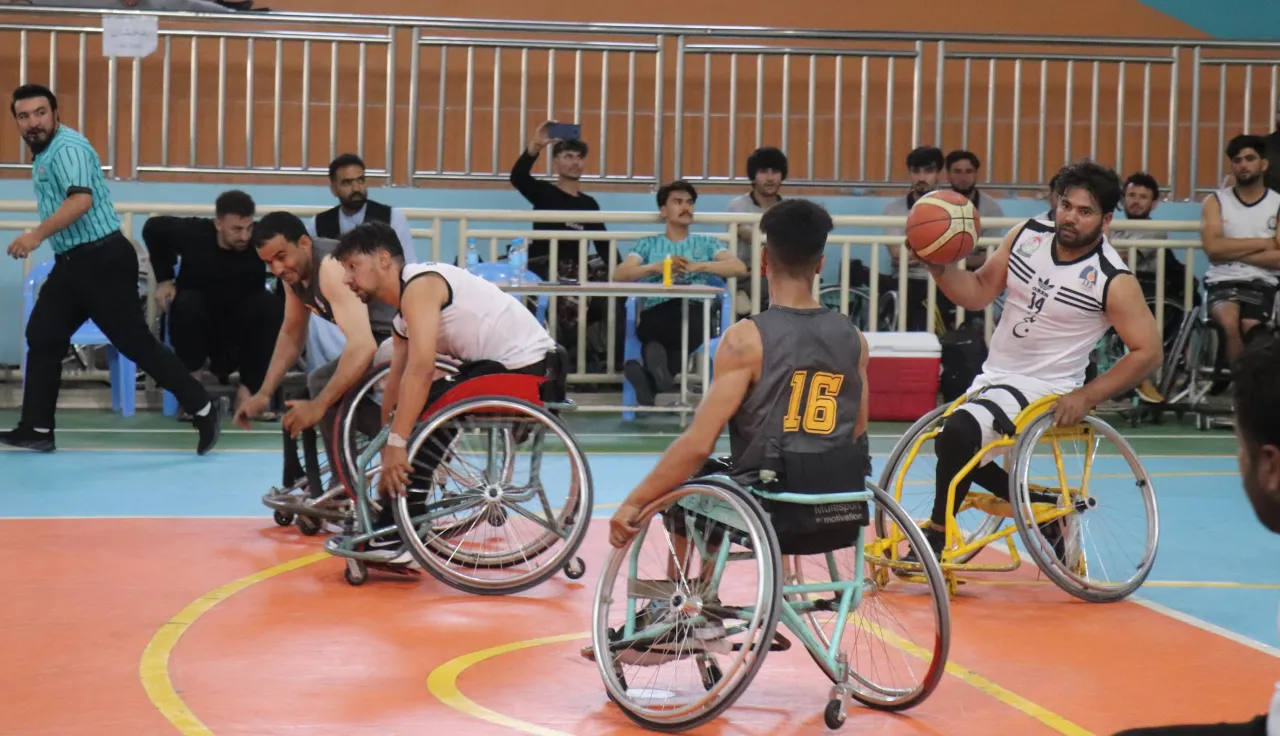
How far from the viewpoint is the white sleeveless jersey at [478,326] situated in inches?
212

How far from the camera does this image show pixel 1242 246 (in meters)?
9.42

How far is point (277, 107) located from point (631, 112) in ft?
8.84

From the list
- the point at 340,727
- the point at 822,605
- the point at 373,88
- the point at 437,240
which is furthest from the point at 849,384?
the point at 373,88

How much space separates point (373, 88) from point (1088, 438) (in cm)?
770

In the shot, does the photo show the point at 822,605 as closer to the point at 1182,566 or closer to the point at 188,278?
the point at 1182,566

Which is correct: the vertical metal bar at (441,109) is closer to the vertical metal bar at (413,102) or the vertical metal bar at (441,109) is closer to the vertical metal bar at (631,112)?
the vertical metal bar at (413,102)

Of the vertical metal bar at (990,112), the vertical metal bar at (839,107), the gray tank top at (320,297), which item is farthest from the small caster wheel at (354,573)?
the vertical metal bar at (990,112)

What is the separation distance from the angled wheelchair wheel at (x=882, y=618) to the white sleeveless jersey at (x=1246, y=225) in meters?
4.64

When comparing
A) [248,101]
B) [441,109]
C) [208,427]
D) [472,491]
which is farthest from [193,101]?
[472,491]

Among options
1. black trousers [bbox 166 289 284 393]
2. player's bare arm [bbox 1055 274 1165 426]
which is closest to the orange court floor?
player's bare arm [bbox 1055 274 1165 426]

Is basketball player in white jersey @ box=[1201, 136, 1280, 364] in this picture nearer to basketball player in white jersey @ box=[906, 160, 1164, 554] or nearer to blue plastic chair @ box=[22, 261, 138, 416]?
basketball player in white jersey @ box=[906, 160, 1164, 554]

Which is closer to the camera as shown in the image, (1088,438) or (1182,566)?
(1088,438)

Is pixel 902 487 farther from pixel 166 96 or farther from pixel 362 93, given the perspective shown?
pixel 166 96

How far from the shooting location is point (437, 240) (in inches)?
374
